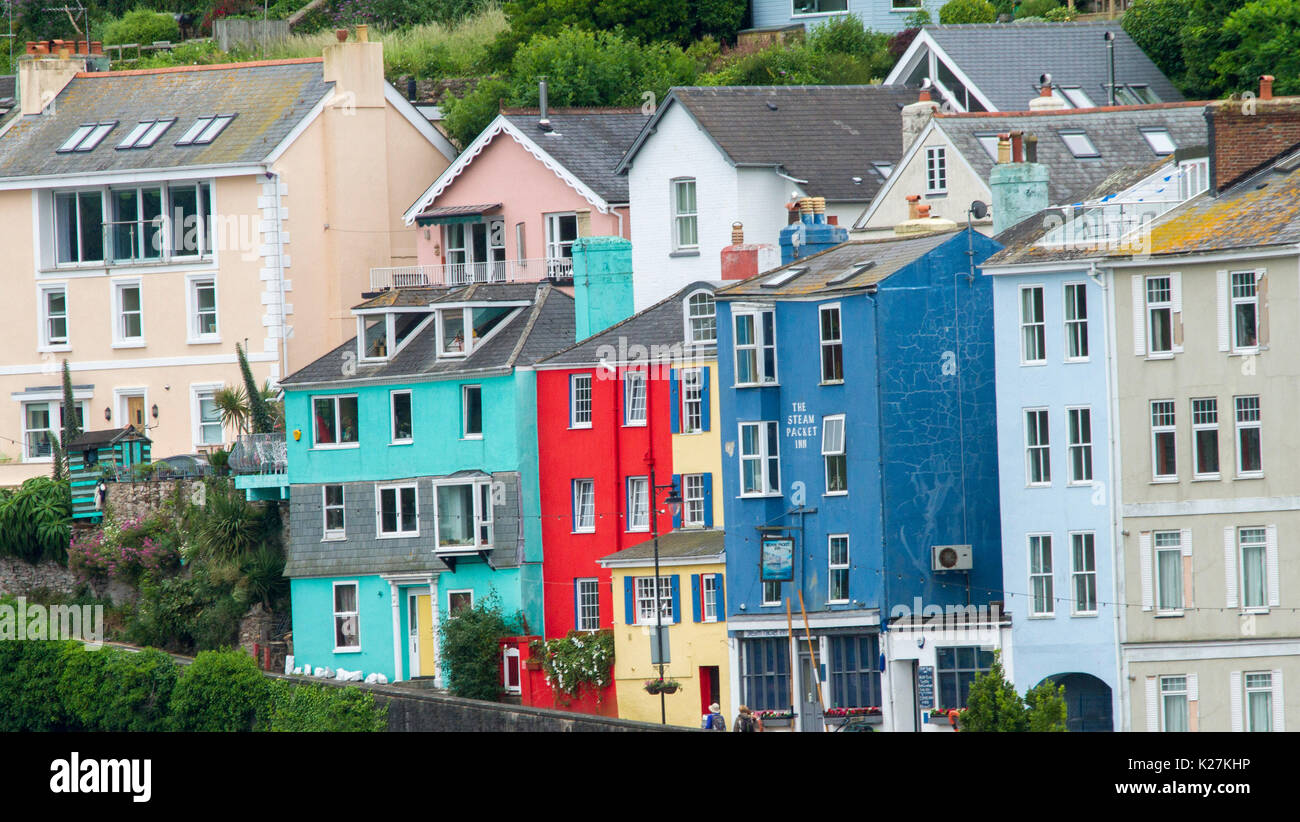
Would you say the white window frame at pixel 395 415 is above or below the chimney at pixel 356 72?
below

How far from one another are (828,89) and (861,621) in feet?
63.1

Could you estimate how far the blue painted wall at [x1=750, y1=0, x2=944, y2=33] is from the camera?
299 ft

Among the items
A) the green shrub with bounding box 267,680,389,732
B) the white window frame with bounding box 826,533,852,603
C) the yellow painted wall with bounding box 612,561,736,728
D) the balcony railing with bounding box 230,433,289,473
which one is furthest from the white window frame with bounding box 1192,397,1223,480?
the balcony railing with bounding box 230,433,289,473

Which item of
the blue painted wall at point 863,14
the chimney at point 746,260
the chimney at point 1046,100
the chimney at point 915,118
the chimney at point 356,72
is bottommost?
the chimney at point 746,260

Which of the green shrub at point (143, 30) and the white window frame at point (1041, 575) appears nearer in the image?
the white window frame at point (1041, 575)

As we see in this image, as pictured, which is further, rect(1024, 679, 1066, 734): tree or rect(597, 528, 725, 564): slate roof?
rect(597, 528, 725, 564): slate roof

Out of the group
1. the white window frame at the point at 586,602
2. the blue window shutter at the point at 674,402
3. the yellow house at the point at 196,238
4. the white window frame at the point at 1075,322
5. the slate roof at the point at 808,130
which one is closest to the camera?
the white window frame at the point at 1075,322

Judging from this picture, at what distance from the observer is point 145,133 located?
81875mm

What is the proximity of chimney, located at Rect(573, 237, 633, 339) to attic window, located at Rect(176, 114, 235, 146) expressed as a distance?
548 inches

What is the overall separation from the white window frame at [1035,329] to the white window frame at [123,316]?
30.5 metres

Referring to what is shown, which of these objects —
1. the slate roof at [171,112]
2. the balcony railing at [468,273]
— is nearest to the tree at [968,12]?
the balcony railing at [468,273]

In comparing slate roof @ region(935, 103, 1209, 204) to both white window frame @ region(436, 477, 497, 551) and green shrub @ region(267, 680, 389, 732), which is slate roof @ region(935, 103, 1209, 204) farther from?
green shrub @ region(267, 680, 389, 732)

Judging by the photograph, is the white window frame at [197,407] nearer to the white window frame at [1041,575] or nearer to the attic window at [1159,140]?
the attic window at [1159,140]

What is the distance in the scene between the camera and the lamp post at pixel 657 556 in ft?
209
